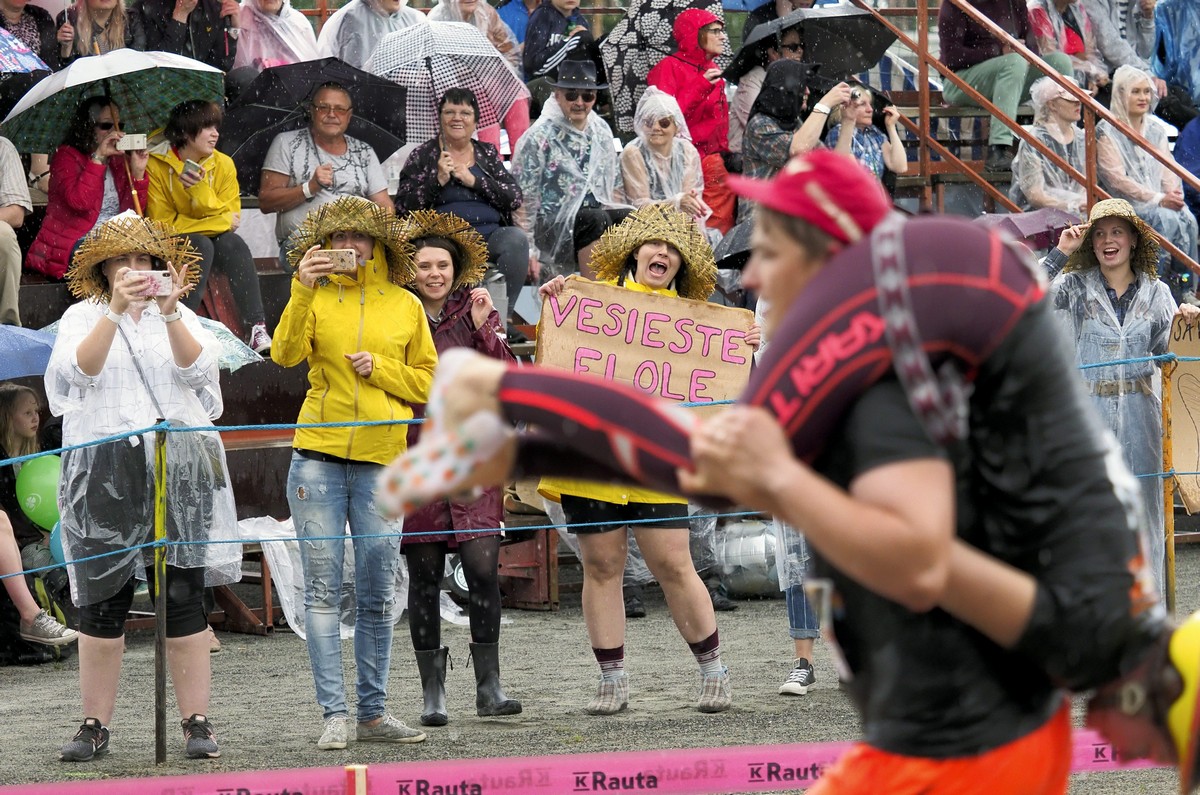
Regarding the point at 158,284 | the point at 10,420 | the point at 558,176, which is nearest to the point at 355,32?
the point at 558,176

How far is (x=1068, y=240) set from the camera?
8.14m

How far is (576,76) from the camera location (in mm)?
A: 10469

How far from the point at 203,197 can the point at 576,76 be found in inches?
97.6

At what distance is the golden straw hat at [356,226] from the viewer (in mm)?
6605

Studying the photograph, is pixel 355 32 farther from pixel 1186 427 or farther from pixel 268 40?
pixel 1186 427

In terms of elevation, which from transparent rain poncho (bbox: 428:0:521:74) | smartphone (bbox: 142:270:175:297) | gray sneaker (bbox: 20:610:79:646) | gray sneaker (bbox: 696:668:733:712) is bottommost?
gray sneaker (bbox: 696:668:733:712)

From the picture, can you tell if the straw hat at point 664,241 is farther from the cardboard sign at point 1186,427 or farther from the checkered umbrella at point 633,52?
the checkered umbrella at point 633,52

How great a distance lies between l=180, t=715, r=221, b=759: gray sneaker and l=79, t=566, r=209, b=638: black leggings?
0.32 metres

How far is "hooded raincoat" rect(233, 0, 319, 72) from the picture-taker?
1095cm

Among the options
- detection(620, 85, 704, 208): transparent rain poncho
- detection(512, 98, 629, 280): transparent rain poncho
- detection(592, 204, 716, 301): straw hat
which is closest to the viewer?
detection(592, 204, 716, 301): straw hat

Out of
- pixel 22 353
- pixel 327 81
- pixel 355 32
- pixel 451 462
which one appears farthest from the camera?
pixel 355 32

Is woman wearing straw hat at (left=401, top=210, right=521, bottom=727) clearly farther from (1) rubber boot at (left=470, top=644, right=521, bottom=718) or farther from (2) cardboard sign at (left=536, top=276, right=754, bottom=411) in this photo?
(2) cardboard sign at (left=536, top=276, right=754, bottom=411)

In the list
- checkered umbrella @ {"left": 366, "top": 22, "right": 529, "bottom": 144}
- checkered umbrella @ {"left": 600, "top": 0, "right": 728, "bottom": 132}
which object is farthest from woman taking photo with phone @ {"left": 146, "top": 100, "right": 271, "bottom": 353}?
checkered umbrella @ {"left": 600, "top": 0, "right": 728, "bottom": 132}

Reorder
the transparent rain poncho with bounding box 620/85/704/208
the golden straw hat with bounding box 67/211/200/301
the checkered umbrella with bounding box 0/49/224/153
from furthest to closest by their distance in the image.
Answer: the transparent rain poncho with bounding box 620/85/704/208
the checkered umbrella with bounding box 0/49/224/153
the golden straw hat with bounding box 67/211/200/301
